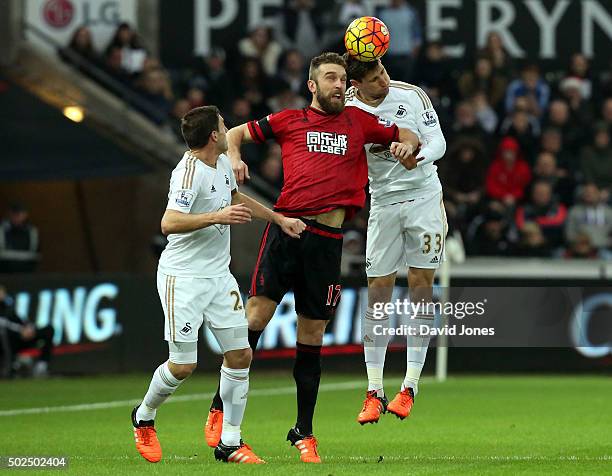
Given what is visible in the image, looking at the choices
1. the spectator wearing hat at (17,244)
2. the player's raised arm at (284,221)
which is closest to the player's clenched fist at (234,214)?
the player's raised arm at (284,221)

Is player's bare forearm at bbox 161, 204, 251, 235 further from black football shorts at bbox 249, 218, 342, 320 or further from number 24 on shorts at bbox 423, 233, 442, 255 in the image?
number 24 on shorts at bbox 423, 233, 442, 255

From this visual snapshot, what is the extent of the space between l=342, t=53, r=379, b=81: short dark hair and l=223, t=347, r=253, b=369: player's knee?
2.16m

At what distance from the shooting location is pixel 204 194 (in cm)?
978

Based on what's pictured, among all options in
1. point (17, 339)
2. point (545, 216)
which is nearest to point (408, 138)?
point (17, 339)

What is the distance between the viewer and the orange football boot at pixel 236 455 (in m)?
9.87

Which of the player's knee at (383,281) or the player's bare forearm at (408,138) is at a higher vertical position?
the player's bare forearm at (408,138)

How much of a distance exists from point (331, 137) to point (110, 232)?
551 inches

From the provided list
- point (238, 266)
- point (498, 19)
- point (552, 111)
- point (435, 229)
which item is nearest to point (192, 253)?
point (435, 229)

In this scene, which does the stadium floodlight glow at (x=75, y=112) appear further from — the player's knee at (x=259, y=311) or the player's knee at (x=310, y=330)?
the player's knee at (x=310, y=330)

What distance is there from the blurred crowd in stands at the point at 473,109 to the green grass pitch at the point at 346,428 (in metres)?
2.41

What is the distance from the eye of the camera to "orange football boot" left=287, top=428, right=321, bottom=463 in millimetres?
10086

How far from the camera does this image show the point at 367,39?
1052 centimetres

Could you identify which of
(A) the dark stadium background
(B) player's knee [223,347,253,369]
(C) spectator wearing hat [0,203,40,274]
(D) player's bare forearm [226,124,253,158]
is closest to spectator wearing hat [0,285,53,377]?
(A) the dark stadium background

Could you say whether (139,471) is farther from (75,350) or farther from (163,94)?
(163,94)
